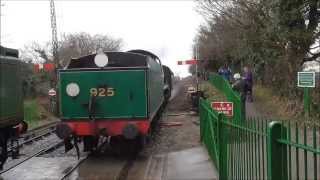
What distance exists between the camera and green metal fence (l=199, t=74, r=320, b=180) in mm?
4647

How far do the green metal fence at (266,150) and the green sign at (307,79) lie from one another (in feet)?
26.1

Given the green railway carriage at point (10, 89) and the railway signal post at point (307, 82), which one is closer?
the green railway carriage at point (10, 89)

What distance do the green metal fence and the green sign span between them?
7947mm

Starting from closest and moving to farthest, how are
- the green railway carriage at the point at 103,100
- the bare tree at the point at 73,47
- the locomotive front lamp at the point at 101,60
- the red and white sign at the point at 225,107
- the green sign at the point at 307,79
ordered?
the red and white sign at the point at 225,107 < the green railway carriage at the point at 103,100 < the locomotive front lamp at the point at 101,60 < the green sign at the point at 307,79 < the bare tree at the point at 73,47

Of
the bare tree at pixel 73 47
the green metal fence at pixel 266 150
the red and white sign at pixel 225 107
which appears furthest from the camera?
the bare tree at pixel 73 47

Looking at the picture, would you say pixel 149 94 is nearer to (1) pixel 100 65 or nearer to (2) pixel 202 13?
(1) pixel 100 65

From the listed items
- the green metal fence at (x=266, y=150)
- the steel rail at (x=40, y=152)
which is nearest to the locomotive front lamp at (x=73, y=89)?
the steel rail at (x=40, y=152)

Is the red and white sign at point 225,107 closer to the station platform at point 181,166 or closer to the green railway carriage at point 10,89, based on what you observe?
the station platform at point 181,166

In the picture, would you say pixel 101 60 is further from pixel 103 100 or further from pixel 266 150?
pixel 266 150

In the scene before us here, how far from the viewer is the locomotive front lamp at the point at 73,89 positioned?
612 inches

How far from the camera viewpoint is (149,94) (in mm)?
15883

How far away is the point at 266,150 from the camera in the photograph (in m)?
5.52

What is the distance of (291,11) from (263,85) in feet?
32.1

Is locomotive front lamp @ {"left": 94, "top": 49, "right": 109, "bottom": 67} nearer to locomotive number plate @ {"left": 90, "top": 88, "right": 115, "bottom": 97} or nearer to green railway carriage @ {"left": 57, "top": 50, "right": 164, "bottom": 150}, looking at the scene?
green railway carriage @ {"left": 57, "top": 50, "right": 164, "bottom": 150}
